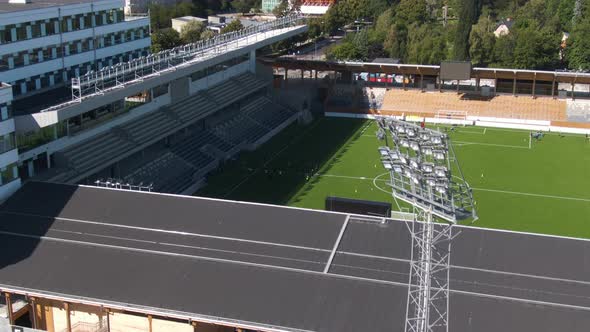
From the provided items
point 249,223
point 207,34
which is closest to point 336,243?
point 249,223

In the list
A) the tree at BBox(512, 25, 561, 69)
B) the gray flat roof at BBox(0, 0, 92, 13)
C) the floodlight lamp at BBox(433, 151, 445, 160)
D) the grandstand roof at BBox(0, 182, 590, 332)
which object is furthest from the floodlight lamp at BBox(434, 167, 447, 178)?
the tree at BBox(512, 25, 561, 69)

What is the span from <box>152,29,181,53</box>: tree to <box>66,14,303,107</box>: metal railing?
18.3m

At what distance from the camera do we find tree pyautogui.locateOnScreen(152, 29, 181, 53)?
72250 mm

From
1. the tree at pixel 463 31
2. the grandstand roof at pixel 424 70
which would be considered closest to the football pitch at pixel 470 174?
the grandstand roof at pixel 424 70

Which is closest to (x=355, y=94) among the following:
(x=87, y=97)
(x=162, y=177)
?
(x=162, y=177)

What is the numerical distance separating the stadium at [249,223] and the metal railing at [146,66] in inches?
9.5

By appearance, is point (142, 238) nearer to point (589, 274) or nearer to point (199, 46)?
point (589, 274)

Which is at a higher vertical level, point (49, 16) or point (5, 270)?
point (49, 16)

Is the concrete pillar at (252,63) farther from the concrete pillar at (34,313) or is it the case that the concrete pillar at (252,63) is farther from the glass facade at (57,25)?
the concrete pillar at (34,313)

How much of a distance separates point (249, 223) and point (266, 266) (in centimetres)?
271

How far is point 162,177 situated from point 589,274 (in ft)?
73.3

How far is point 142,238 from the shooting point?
2206 centimetres

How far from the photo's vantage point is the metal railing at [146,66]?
32125mm

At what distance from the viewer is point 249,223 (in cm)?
2273
